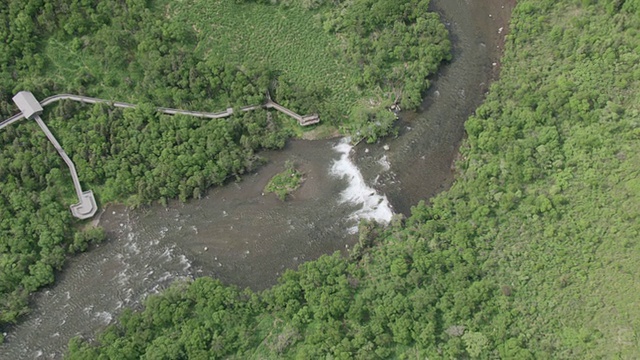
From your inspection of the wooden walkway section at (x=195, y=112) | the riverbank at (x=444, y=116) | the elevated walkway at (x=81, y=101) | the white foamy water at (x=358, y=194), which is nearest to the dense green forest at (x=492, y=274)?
the white foamy water at (x=358, y=194)

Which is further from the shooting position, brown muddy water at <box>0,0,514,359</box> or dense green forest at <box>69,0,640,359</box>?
brown muddy water at <box>0,0,514,359</box>

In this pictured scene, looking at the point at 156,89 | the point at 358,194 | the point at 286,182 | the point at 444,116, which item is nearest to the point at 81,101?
the point at 156,89

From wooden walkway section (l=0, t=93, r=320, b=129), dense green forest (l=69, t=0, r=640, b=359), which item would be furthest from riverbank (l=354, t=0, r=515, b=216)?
wooden walkway section (l=0, t=93, r=320, b=129)

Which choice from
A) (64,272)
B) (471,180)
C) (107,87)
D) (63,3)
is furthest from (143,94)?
(471,180)

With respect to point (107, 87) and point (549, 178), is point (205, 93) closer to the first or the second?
point (107, 87)

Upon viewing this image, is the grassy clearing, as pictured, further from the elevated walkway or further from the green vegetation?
the green vegetation

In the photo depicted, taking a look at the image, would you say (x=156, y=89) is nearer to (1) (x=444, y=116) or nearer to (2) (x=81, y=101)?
(2) (x=81, y=101)

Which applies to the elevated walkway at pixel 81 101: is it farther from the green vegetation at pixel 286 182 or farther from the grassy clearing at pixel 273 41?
the green vegetation at pixel 286 182
